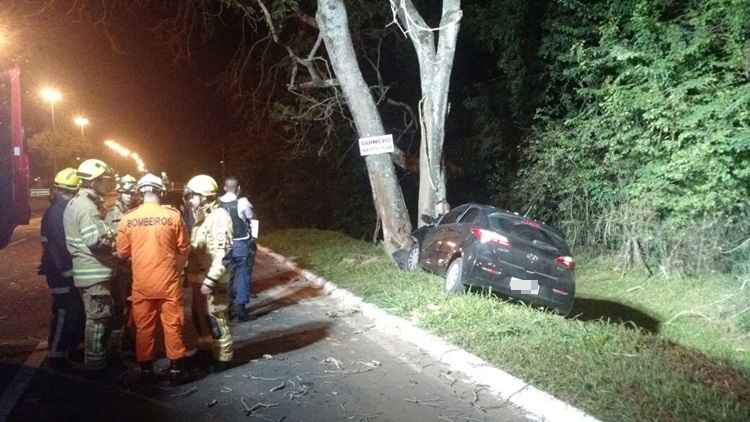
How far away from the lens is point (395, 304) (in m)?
8.70

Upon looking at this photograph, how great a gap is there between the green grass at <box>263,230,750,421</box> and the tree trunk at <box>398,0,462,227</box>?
1757mm

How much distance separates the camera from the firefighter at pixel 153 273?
5453 millimetres

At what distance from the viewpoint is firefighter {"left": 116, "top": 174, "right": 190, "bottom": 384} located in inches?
215

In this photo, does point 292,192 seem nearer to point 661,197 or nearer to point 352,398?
point 661,197

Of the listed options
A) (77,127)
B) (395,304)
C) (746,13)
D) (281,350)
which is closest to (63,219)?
(281,350)

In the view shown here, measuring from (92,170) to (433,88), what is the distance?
25.6ft

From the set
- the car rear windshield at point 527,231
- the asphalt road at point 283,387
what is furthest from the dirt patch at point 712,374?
the car rear windshield at point 527,231

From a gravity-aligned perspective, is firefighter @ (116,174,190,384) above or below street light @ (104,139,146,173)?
above

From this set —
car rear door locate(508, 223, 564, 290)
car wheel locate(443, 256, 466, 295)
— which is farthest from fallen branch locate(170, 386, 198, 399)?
car rear door locate(508, 223, 564, 290)

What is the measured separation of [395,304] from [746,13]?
6607 mm

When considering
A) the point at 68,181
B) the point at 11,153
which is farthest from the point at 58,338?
the point at 11,153

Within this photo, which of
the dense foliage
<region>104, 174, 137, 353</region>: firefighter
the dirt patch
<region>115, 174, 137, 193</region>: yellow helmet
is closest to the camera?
the dirt patch

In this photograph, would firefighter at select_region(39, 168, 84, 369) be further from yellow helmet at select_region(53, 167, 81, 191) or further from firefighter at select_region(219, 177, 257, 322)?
firefighter at select_region(219, 177, 257, 322)

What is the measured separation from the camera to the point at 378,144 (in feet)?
39.1
